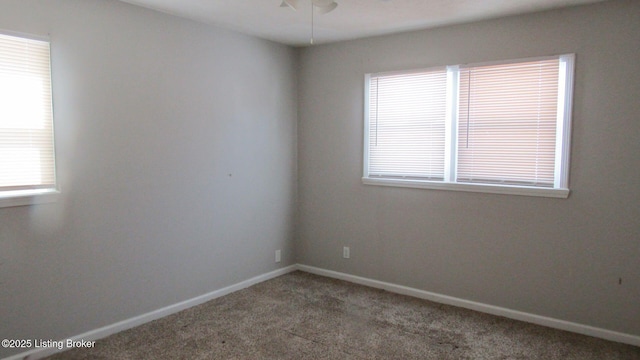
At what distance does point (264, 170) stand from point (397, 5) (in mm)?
2109

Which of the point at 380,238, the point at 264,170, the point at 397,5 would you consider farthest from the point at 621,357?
the point at 264,170

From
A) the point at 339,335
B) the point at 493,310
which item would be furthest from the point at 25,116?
the point at 493,310

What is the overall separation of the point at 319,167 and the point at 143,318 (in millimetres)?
2275

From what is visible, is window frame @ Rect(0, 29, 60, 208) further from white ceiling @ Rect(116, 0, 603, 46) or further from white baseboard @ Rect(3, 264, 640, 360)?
white baseboard @ Rect(3, 264, 640, 360)

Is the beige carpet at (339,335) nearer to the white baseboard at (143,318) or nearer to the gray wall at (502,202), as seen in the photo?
the white baseboard at (143,318)

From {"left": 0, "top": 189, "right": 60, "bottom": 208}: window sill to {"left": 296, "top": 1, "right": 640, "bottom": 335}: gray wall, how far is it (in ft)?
8.34

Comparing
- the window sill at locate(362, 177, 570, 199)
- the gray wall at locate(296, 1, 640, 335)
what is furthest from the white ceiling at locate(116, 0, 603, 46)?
the window sill at locate(362, 177, 570, 199)

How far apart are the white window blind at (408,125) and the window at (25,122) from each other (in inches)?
109

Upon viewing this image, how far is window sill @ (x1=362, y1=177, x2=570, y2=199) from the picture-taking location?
3.27 meters

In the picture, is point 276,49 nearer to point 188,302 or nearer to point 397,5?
point 397,5

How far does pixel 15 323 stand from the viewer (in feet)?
8.64

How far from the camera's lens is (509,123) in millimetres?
3463

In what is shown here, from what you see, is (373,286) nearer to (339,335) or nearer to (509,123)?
(339,335)

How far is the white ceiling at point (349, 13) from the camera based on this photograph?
308 centimetres
